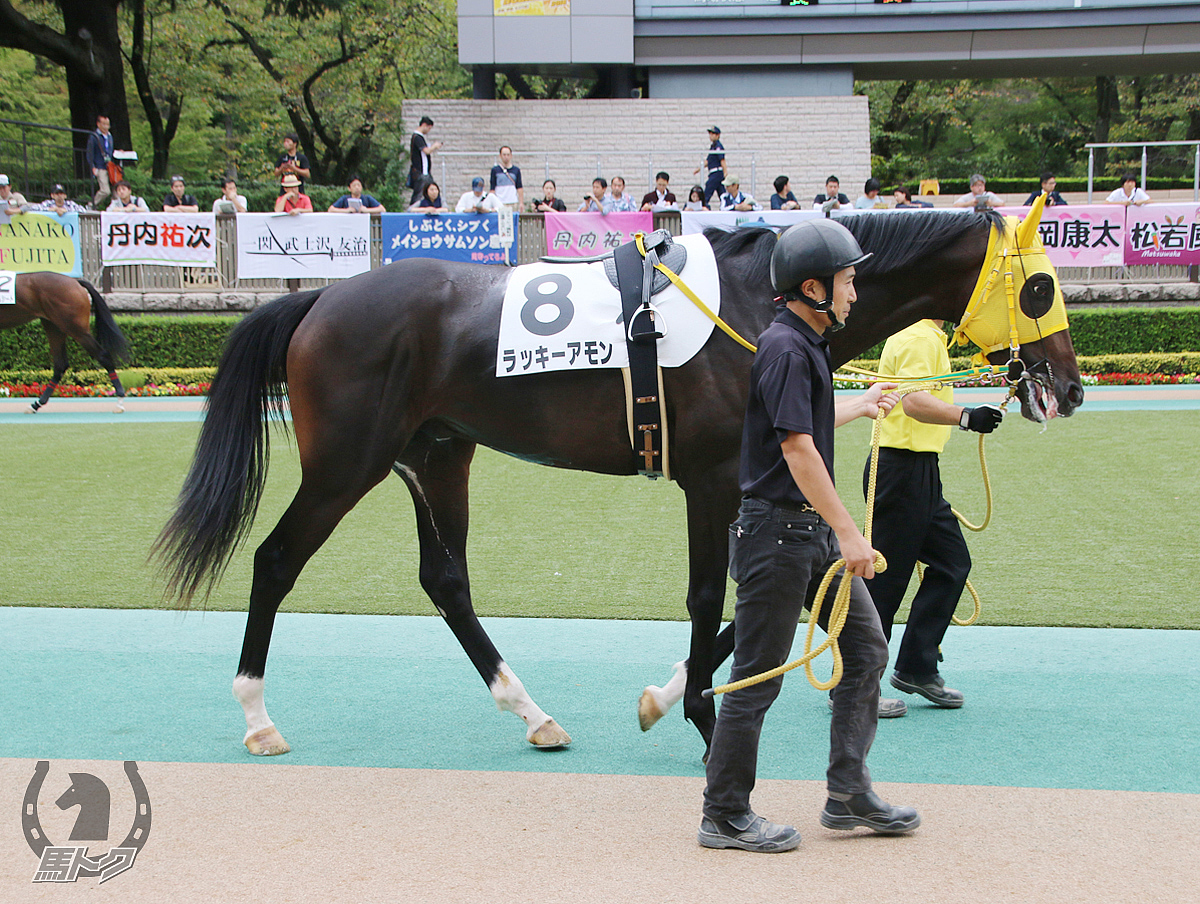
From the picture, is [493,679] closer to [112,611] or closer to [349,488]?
[349,488]

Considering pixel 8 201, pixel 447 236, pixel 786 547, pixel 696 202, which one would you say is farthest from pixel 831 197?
pixel 786 547

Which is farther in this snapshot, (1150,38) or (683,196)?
(1150,38)

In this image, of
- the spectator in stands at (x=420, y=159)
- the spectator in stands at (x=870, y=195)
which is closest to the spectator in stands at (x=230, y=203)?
the spectator in stands at (x=420, y=159)

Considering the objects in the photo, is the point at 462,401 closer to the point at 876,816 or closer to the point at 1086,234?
the point at 876,816

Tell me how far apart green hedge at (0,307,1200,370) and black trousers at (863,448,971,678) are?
11603mm

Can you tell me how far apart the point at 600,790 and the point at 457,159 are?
2236 cm

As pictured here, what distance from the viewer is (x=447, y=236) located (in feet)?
53.2

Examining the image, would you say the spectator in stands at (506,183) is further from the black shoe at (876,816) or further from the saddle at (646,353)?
the black shoe at (876,816)

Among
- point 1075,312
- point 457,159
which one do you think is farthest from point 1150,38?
point 457,159

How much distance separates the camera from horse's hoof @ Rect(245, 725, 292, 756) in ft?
13.1

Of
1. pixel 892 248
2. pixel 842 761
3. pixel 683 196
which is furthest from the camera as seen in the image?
pixel 683 196

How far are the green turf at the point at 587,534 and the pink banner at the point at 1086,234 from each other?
6.04 meters

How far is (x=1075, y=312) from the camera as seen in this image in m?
15.9

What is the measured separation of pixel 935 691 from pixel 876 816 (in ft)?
4.23
